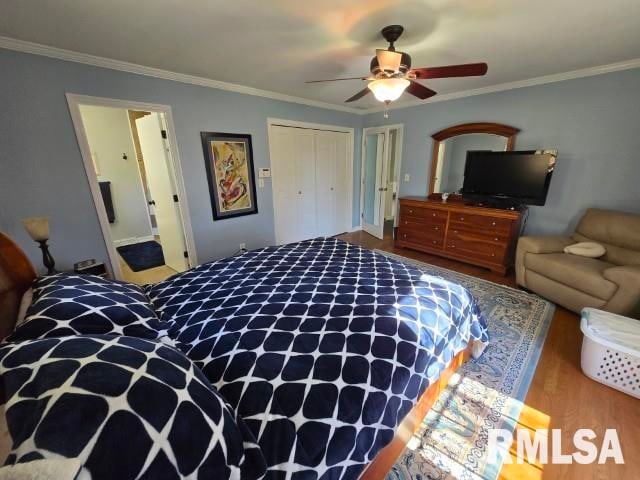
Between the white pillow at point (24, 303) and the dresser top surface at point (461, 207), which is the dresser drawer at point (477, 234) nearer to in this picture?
the dresser top surface at point (461, 207)

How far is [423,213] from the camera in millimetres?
3752

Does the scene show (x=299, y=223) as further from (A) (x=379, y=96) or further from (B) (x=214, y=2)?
(B) (x=214, y=2)

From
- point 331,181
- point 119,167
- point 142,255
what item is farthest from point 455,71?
point 119,167

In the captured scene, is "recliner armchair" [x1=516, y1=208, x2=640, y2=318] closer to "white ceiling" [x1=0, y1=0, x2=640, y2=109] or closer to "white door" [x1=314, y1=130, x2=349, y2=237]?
"white ceiling" [x1=0, y1=0, x2=640, y2=109]

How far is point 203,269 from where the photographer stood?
1976 millimetres

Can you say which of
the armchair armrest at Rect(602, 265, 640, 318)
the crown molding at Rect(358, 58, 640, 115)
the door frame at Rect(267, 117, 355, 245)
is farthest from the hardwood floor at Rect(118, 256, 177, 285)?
the armchair armrest at Rect(602, 265, 640, 318)

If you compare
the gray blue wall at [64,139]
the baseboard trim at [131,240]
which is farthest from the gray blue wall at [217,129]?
the baseboard trim at [131,240]

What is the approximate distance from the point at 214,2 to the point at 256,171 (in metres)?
2.08

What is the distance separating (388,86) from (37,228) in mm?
2811

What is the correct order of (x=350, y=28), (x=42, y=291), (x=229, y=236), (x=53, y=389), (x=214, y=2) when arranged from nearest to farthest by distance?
(x=53, y=389)
(x=42, y=291)
(x=214, y=2)
(x=350, y=28)
(x=229, y=236)

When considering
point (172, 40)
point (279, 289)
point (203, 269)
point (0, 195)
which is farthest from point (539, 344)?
point (0, 195)

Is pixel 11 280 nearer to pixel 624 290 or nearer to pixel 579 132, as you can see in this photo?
pixel 624 290

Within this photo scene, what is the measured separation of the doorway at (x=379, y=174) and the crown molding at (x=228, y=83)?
22.5 inches

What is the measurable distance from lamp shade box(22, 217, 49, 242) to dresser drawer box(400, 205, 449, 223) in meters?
3.91
